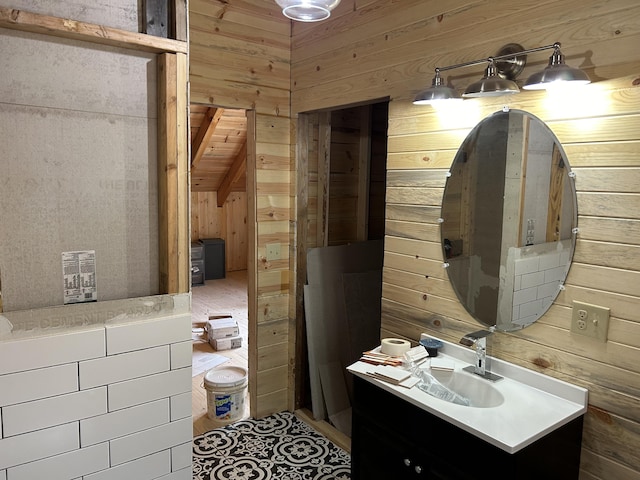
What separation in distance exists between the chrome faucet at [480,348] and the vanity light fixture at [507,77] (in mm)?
939

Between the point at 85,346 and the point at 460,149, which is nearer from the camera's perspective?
the point at 85,346

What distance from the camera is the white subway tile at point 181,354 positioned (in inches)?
62.7

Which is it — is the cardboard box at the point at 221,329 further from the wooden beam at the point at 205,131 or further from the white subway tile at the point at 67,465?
the white subway tile at the point at 67,465

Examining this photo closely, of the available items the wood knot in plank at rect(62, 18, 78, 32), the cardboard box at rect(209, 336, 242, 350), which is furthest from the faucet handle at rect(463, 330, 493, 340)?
the cardboard box at rect(209, 336, 242, 350)

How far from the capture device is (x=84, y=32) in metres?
1.37

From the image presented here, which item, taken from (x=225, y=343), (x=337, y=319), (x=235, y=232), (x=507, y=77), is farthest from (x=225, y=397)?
(x=235, y=232)

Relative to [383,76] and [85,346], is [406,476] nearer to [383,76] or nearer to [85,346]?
[85,346]

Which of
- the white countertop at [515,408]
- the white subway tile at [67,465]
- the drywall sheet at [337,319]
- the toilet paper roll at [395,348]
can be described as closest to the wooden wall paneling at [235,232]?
the drywall sheet at [337,319]

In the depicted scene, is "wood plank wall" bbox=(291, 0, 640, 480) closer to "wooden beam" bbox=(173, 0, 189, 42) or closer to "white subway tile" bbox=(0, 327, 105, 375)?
"wooden beam" bbox=(173, 0, 189, 42)

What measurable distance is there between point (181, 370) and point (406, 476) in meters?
0.98

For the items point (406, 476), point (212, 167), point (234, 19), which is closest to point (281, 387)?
point (406, 476)

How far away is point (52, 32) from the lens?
1354 millimetres

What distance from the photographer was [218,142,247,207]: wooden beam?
6493 millimetres

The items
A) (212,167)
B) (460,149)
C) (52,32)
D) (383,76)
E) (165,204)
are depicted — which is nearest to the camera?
(52,32)
